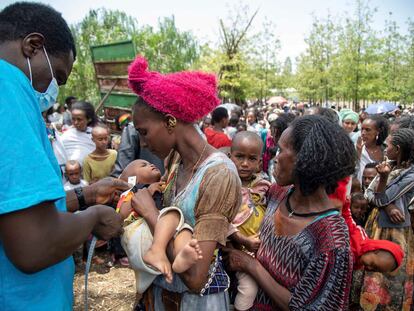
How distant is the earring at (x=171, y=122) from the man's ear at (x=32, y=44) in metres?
0.69

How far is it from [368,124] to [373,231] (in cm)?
201

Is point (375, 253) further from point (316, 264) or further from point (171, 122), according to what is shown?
point (171, 122)

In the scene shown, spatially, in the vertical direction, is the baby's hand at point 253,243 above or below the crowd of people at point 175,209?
below

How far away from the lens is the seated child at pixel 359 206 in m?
4.15

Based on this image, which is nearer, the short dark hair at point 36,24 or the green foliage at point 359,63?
the short dark hair at point 36,24

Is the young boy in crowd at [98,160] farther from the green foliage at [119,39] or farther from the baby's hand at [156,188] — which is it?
the green foliage at [119,39]

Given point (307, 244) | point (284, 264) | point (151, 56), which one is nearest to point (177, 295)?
point (284, 264)

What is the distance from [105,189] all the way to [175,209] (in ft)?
2.30

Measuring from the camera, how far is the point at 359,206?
13.7 feet

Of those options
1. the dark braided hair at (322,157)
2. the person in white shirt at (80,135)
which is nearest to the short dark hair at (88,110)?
the person in white shirt at (80,135)

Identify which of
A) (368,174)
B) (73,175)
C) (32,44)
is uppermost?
(32,44)

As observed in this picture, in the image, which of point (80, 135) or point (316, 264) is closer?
point (316, 264)

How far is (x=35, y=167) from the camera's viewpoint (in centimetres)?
112

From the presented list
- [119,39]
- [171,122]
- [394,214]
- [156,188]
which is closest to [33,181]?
[171,122]
